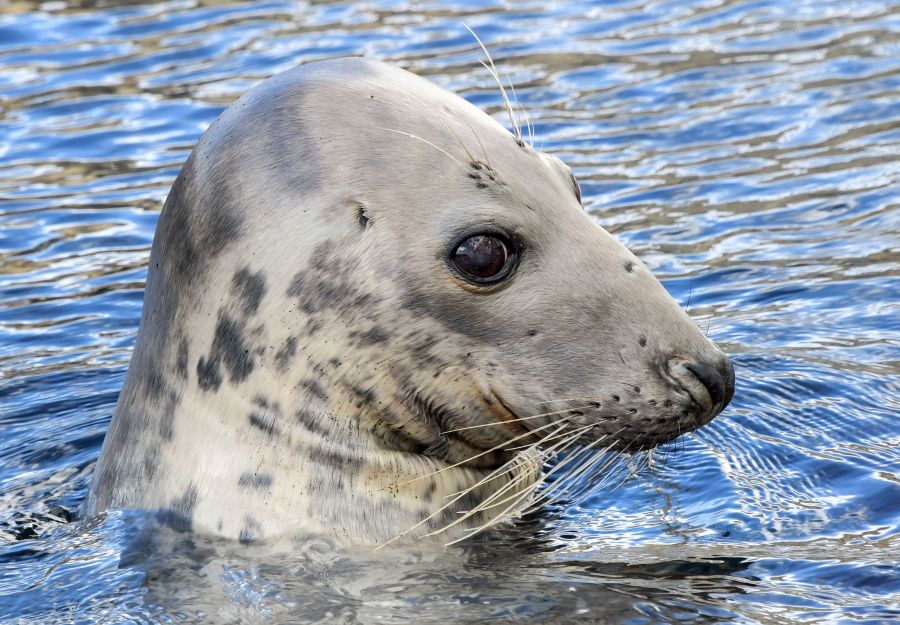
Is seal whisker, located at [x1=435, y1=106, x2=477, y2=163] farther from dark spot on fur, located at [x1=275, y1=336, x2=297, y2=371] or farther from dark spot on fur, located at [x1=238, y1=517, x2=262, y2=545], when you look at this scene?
dark spot on fur, located at [x1=238, y1=517, x2=262, y2=545]

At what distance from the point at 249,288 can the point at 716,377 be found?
51.5 inches

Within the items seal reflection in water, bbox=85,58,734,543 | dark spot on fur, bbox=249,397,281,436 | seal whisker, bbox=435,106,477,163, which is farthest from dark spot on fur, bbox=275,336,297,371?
seal whisker, bbox=435,106,477,163

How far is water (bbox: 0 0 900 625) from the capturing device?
4.36 metres

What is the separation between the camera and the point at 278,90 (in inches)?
183

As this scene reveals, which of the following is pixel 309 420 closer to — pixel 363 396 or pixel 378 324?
pixel 363 396

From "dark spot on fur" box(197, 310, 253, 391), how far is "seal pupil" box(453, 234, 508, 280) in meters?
0.65

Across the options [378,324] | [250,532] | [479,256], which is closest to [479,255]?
[479,256]

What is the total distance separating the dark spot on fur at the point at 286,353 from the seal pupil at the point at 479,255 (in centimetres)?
50

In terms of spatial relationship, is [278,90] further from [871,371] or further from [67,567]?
[871,371]

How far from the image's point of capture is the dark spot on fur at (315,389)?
448 cm

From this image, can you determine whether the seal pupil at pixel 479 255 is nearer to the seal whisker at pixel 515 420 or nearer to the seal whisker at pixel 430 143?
the seal whisker at pixel 430 143

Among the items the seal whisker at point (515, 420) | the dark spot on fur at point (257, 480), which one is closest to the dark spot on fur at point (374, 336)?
the seal whisker at point (515, 420)

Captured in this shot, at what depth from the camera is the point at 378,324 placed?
4.41 m

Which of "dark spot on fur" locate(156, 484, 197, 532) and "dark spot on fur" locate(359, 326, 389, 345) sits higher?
"dark spot on fur" locate(359, 326, 389, 345)
